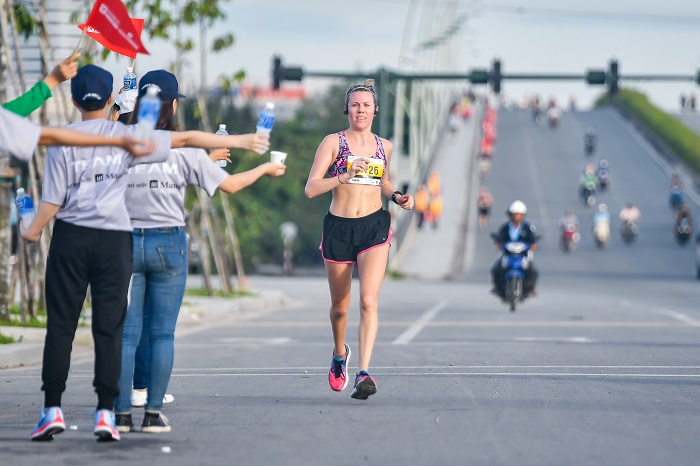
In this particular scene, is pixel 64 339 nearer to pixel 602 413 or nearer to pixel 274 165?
pixel 274 165

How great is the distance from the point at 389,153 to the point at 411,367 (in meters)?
2.64

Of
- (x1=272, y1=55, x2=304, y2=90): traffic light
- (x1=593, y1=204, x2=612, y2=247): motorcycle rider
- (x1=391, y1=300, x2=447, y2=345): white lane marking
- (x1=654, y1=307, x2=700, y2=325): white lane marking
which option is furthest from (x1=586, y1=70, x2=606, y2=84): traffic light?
(x1=593, y1=204, x2=612, y2=247): motorcycle rider

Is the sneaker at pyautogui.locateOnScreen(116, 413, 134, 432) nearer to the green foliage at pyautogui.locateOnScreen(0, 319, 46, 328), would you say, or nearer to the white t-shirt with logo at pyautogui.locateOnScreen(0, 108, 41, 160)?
the white t-shirt with logo at pyautogui.locateOnScreen(0, 108, 41, 160)

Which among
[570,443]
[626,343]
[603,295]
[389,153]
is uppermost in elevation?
[389,153]

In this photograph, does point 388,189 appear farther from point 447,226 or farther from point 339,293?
point 447,226

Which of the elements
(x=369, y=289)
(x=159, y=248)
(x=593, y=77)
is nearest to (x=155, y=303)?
(x=159, y=248)

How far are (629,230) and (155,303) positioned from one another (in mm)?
54708

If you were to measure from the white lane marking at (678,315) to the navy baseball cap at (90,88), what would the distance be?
14.3m

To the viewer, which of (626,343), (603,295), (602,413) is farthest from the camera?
(603,295)

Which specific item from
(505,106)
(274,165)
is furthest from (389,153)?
(505,106)

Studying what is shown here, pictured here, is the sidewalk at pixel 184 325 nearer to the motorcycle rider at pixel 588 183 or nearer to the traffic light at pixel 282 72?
the traffic light at pixel 282 72

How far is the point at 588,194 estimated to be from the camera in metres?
73.2

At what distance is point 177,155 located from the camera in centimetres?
823

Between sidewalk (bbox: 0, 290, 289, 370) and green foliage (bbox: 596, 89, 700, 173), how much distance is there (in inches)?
2134
